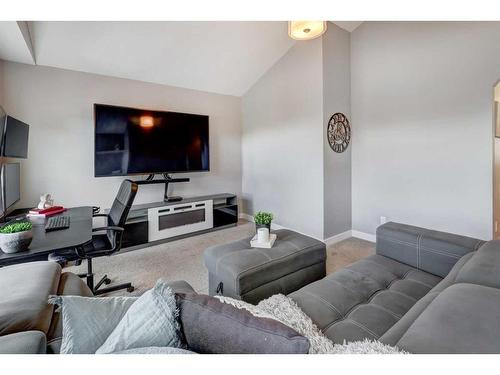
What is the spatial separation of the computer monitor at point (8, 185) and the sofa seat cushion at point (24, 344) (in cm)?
190

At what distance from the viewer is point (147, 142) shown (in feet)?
10.8

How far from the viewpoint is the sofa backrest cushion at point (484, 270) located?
1030 millimetres

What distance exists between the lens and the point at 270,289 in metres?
1.61

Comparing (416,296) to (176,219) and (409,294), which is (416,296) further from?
(176,219)

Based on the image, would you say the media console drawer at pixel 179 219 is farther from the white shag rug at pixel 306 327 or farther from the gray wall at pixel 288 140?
the white shag rug at pixel 306 327

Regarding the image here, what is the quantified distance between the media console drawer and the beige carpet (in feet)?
0.50

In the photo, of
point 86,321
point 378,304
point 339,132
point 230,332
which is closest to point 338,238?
point 339,132

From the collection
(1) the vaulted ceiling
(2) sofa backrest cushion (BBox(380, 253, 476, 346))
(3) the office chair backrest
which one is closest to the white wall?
(1) the vaulted ceiling

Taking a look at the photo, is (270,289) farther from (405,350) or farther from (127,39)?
(127,39)

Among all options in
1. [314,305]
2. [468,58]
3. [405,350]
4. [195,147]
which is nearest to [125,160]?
[195,147]

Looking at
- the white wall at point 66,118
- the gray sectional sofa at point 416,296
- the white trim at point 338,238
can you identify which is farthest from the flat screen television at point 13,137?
the white trim at point 338,238

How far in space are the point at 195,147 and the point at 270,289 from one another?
2678mm

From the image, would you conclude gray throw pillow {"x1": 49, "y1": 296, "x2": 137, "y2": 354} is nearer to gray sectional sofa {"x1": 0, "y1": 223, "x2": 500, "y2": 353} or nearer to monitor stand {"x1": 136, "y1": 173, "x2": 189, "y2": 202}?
gray sectional sofa {"x1": 0, "y1": 223, "x2": 500, "y2": 353}

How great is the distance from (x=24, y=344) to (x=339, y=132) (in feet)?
11.4
